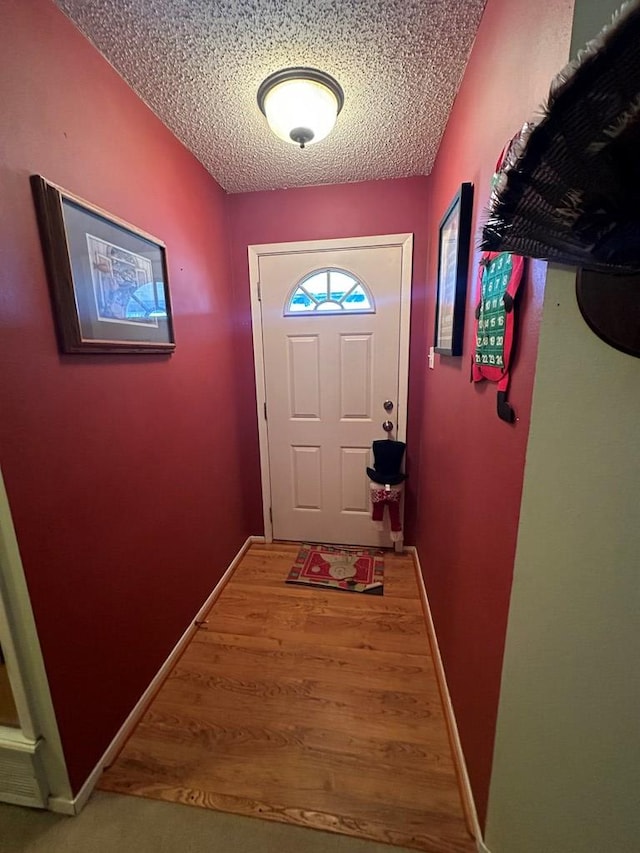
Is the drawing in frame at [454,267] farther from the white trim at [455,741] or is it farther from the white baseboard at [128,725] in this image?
the white baseboard at [128,725]

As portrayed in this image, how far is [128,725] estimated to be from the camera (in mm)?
1274

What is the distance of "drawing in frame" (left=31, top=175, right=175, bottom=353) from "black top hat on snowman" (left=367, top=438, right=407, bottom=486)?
4.54 ft

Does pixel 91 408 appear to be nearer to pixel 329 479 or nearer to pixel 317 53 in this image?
pixel 317 53

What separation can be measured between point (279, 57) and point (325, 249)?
3.13 ft

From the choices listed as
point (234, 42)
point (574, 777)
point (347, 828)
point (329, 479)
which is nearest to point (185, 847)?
point (347, 828)

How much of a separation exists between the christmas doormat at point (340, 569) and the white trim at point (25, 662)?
125cm

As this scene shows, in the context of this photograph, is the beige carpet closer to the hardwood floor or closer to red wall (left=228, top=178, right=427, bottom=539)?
the hardwood floor

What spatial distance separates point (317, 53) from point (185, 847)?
254 cm

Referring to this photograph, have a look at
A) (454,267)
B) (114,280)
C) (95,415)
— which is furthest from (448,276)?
(95,415)

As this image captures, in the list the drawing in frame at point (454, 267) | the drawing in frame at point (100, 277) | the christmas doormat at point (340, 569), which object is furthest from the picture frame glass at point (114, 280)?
the christmas doormat at point (340, 569)

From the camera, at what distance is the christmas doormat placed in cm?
207

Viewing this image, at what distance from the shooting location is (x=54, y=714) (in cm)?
100

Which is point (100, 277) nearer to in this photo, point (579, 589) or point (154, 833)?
point (579, 589)

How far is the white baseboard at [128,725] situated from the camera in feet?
3.46
